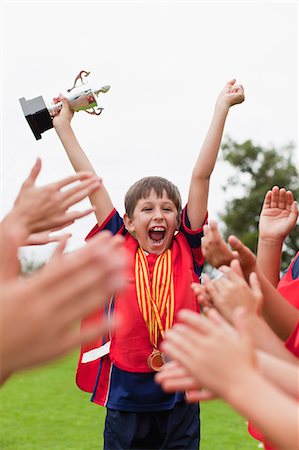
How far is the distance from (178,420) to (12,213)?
1.67m

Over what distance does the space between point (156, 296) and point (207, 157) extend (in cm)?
74

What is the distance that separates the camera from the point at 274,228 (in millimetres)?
3256

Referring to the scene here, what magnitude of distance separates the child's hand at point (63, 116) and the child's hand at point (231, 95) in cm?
77

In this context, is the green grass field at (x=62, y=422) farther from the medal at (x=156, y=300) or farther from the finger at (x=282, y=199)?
the finger at (x=282, y=199)

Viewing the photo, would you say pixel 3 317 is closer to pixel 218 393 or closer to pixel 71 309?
pixel 71 309

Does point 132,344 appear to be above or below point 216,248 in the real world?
below

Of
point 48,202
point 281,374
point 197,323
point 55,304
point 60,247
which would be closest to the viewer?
point 55,304

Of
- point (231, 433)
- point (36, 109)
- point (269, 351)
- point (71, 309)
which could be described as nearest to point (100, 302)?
point (71, 309)

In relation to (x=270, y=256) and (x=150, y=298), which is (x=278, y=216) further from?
(x=150, y=298)

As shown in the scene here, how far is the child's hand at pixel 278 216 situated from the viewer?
127 inches

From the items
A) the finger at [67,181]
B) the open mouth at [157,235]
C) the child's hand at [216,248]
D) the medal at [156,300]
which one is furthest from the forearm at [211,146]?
the finger at [67,181]

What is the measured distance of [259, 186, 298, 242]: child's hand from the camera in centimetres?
324

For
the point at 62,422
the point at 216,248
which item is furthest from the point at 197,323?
the point at 62,422

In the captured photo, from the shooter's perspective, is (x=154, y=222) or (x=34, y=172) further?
(x=154, y=222)
